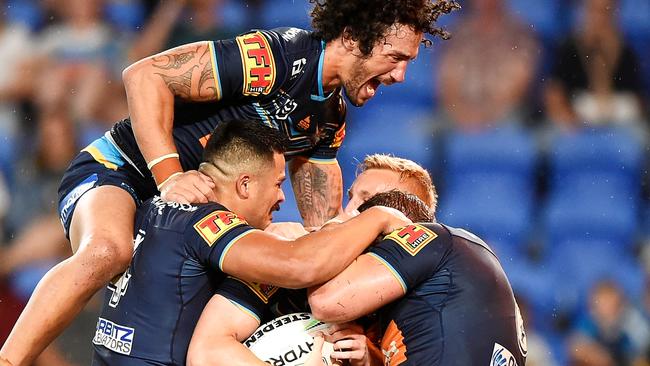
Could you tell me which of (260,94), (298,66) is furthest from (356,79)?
(260,94)

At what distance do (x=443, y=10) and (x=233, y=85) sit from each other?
0.96m

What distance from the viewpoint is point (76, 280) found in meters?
3.23

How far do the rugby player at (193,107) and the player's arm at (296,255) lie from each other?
1.20 ft

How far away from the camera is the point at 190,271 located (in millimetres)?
3016

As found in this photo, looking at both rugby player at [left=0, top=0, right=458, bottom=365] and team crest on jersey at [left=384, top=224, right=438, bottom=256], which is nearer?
team crest on jersey at [left=384, top=224, right=438, bottom=256]

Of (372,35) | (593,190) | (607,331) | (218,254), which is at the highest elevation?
(372,35)

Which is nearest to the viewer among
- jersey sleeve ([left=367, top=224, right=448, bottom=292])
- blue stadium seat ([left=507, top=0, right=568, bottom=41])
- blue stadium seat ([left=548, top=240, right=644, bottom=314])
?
jersey sleeve ([left=367, top=224, right=448, bottom=292])

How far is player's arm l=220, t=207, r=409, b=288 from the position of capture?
2826mm

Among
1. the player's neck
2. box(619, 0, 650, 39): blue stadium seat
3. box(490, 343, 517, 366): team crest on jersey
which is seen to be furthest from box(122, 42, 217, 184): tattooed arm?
box(619, 0, 650, 39): blue stadium seat

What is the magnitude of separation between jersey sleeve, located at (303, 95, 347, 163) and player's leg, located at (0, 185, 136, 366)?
1.04m

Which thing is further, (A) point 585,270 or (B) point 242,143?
(A) point 585,270

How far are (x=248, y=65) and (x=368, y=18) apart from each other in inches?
20.3

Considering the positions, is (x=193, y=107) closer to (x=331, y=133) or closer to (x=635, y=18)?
(x=331, y=133)

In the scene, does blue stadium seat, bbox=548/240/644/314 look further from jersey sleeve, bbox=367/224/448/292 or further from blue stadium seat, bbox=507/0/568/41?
jersey sleeve, bbox=367/224/448/292
